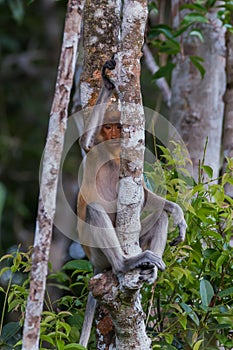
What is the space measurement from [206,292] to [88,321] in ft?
2.15

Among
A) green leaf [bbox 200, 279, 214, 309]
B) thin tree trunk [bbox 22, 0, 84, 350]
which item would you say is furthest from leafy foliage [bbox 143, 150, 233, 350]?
thin tree trunk [bbox 22, 0, 84, 350]

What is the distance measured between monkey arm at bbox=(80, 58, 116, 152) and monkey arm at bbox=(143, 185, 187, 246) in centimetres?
57

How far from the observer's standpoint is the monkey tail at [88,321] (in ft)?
12.4

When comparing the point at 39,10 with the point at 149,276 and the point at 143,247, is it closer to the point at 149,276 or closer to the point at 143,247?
the point at 143,247

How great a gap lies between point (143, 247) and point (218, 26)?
8.28 ft

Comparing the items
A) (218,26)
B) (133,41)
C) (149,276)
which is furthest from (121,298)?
(218,26)

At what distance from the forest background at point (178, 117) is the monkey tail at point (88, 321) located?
14.8 inches

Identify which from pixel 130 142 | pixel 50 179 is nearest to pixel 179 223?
pixel 130 142

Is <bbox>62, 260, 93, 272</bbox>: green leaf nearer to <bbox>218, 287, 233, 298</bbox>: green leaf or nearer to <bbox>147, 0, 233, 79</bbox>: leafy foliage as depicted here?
<bbox>218, 287, 233, 298</bbox>: green leaf

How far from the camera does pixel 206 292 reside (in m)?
3.65

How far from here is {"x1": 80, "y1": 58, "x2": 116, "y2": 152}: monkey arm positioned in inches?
142

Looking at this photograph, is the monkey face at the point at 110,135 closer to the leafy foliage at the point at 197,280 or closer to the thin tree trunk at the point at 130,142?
the leafy foliage at the point at 197,280

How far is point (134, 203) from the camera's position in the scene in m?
3.33

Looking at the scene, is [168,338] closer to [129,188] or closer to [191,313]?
[191,313]
